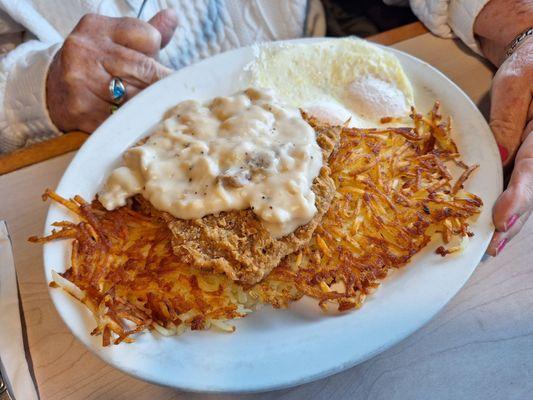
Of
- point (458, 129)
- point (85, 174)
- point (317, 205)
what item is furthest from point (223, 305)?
point (458, 129)

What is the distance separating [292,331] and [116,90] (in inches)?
52.6

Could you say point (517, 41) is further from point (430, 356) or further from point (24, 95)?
point (24, 95)

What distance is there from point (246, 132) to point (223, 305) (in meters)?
0.62

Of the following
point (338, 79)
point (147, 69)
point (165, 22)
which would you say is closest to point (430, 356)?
point (338, 79)

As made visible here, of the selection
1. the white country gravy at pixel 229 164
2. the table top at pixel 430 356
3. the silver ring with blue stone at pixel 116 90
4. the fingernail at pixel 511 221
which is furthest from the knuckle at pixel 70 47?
the fingernail at pixel 511 221

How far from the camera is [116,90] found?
2.04 m

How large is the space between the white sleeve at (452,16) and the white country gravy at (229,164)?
3.50 ft

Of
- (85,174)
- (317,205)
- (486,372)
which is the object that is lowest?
(486,372)

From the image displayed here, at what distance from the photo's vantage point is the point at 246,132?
1662mm

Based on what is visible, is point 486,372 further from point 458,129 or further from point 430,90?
point 430,90

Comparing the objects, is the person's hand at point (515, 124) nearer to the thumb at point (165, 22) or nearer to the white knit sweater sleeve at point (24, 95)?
the thumb at point (165, 22)

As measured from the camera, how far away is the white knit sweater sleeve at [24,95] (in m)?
2.03

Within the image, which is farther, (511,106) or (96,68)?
(96,68)

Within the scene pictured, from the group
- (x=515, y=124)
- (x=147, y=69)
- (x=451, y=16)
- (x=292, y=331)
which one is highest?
(x=147, y=69)
